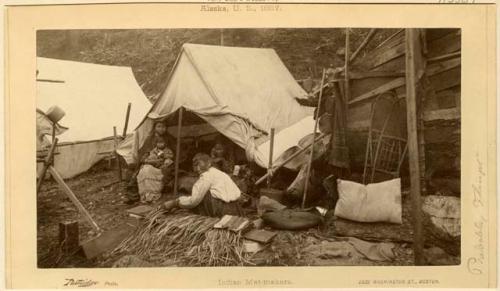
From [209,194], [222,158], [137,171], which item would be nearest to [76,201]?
[137,171]

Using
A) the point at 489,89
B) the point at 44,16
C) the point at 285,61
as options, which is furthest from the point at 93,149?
the point at 489,89

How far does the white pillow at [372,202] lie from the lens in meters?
2.14

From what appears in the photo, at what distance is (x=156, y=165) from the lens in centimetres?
227

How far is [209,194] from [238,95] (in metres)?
0.59

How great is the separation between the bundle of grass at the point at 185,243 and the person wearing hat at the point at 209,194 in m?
0.06

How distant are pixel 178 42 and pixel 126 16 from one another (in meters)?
0.31

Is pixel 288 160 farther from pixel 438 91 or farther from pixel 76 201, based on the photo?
pixel 76 201

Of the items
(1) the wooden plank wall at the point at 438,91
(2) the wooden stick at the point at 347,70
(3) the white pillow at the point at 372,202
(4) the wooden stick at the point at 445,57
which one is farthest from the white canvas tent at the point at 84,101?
(4) the wooden stick at the point at 445,57

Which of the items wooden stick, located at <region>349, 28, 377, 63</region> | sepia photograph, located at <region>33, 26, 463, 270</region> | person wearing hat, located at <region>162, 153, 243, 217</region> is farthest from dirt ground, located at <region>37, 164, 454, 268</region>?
wooden stick, located at <region>349, 28, 377, 63</region>

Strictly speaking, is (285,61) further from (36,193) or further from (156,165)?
(36,193)

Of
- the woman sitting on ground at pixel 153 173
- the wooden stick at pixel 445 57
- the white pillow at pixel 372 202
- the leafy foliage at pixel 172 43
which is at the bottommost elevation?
the white pillow at pixel 372 202

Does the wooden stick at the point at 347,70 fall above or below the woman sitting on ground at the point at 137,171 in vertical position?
above

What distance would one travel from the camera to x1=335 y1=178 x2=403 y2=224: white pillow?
2143 millimetres

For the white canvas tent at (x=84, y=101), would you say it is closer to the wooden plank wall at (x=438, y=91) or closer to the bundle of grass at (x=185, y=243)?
the bundle of grass at (x=185, y=243)
